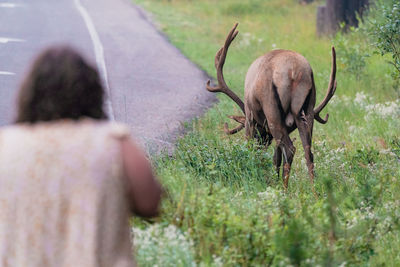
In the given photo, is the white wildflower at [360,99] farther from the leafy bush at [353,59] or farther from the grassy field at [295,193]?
the leafy bush at [353,59]

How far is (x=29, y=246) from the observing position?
319cm

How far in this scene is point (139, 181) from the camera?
122 inches

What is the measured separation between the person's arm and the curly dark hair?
0.30 meters

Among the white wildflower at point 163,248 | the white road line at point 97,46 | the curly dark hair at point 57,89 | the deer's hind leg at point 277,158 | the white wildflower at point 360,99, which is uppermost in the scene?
the curly dark hair at point 57,89

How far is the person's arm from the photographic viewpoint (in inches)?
122

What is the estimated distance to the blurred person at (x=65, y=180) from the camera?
122 inches

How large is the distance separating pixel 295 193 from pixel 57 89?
4434 millimetres

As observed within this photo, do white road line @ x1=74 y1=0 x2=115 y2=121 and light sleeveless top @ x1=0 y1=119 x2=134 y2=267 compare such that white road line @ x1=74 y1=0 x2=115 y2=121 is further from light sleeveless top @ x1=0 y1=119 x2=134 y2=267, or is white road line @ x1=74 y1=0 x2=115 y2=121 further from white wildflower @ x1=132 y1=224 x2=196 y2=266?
light sleeveless top @ x1=0 y1=119 x2=134 y2=267

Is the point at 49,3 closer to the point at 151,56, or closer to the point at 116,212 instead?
the point at 151,56

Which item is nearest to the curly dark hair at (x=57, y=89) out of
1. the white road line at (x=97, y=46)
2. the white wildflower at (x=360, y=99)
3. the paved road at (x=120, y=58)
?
the paved road at (x=120, y=58)

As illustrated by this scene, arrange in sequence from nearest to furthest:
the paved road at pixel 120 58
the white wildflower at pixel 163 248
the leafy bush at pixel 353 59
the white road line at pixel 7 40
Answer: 1. the white wildflower at pixel 163 248
2. the paved road at pixel 120 58
3. the leafy bush at pixel 353 59
4. the white road line at pixel 7 40

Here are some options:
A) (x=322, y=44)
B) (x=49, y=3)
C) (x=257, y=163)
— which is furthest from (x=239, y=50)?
(x=257, y=163)

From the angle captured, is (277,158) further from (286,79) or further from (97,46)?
(97,46)

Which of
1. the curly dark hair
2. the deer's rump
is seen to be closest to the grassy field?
the deer's rump
